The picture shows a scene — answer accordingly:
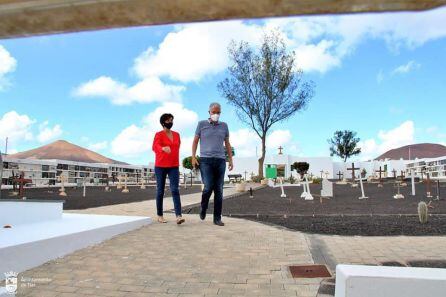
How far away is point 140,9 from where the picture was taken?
1.97 metres

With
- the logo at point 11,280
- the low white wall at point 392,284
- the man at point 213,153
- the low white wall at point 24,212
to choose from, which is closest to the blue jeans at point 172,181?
the man at point 213,153

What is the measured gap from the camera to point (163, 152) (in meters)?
6.32

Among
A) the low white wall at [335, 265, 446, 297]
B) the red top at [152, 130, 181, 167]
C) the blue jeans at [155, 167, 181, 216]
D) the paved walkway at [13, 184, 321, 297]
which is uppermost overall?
the red top at [152, 130, 181, 167]

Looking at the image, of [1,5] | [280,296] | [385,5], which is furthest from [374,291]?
[1,5]

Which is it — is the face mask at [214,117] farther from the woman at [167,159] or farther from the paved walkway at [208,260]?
the paved walkway at [208,260]

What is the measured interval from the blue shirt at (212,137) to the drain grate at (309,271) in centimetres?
280

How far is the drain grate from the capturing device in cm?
356

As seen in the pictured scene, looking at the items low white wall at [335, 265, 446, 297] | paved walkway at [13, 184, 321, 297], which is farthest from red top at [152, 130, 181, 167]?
low white wall at [335, 265, 446, 297]

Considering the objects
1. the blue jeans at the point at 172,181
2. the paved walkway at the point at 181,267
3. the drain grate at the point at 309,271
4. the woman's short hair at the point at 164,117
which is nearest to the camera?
the paved walkway at the point at 181,267

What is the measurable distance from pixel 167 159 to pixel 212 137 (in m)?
0.75

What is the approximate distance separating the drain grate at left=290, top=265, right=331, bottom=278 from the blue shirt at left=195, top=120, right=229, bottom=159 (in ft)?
9.19

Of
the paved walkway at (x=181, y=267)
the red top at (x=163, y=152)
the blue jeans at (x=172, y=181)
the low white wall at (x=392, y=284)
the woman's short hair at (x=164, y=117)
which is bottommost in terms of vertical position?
the paved walkway at (x=181, y=267)

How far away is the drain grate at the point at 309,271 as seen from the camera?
356 cm

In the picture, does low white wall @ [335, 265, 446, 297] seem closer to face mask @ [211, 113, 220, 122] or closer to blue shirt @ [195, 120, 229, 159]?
blue shirt @ [195, 120, 229, 159]
